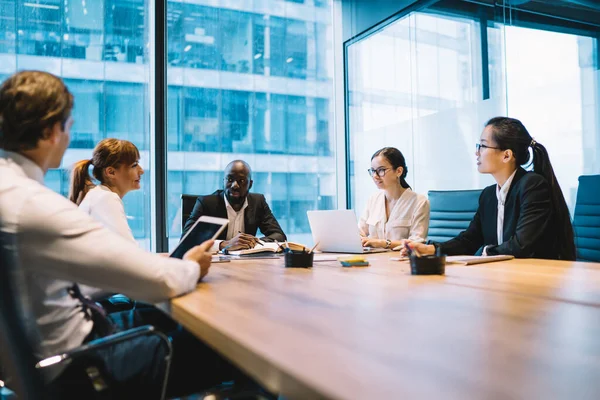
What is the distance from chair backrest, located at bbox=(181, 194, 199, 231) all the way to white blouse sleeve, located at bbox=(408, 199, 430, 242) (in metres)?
1.58

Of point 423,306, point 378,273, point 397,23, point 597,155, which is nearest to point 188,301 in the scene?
point 423,306

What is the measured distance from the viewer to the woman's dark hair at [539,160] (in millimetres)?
2482

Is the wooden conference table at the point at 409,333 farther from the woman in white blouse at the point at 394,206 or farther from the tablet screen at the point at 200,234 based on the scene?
the woman in white blouse at the point at 394,206

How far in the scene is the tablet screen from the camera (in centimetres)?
178

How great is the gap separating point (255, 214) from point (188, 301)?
2524 millimetres

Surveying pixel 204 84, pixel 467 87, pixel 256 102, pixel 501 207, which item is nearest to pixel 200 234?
pixel 501 207

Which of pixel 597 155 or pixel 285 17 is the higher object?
pixel 285 17

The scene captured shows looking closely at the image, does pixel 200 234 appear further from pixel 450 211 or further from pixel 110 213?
pixel 450 211

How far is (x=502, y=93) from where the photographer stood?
4027mm

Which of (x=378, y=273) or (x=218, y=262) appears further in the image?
(x=218, y=262)

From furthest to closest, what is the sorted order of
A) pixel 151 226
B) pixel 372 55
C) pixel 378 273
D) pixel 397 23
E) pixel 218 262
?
pixel 372 55 → pixel 397 23 → pixel 151 226 → pixel 218 262 → pixel 378 273

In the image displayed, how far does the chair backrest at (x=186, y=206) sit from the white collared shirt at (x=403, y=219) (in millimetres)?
1288

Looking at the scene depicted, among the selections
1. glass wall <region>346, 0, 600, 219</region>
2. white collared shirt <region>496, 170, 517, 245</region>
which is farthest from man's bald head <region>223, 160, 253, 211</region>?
glass wall <region>346, 0, 600, 219</region>

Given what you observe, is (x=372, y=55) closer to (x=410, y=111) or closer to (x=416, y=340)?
(x=410, y=111)
